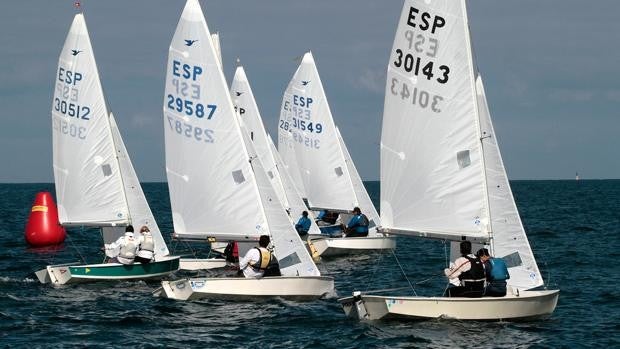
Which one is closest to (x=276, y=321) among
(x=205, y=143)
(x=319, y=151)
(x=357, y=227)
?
(x=205, y=143)

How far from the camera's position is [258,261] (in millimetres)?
21000

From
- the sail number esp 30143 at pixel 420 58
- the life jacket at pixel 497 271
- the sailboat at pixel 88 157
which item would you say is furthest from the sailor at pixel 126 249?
the life jacket at pixel 497 271

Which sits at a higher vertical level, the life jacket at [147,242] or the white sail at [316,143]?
the white sail at [316,143]

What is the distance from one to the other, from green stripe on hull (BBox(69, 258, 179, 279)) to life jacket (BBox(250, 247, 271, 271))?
4499 millimetres

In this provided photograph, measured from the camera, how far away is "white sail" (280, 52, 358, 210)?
119ft

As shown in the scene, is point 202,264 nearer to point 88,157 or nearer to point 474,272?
point 88,157

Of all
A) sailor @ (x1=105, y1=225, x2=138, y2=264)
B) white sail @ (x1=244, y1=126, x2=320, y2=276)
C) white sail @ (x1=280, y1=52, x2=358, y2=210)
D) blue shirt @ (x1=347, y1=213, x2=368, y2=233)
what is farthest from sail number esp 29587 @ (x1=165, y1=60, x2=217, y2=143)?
white sail @ (x1=280, y1=52, x2=358, y2=210)

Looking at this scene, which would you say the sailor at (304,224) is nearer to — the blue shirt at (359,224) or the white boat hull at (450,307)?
the blue shirt at (359,224)

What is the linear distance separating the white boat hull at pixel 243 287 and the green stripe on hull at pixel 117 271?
3.42m

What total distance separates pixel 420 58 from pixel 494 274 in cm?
426

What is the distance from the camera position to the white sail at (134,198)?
27016 mm

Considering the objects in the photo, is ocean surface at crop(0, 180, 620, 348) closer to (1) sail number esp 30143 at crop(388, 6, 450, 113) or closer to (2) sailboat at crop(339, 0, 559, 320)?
(2) sailboat at crop(339, 0, 559, 320)

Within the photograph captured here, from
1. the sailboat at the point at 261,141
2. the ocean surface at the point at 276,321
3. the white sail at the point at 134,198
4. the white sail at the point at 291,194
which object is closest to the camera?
the ocean surface at the point at 276,321

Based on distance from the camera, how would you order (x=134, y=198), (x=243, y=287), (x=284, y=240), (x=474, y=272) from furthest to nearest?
(x=134, y=198)
(x=284, y=240)
(x=243, y=287)
(x=474, y=272)
